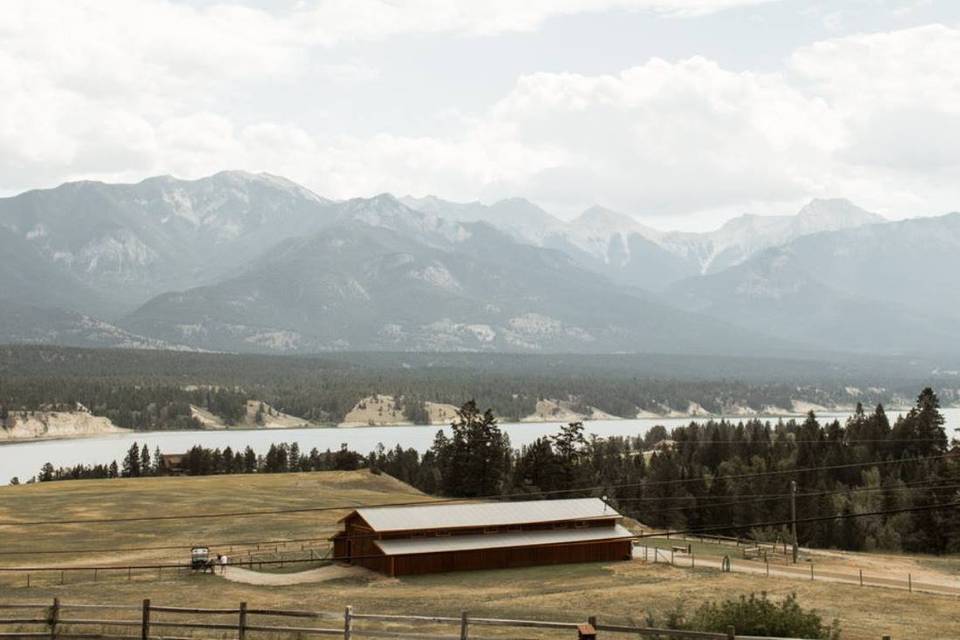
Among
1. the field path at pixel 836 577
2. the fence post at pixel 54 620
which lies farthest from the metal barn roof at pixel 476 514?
the fence post at pixel 54 620

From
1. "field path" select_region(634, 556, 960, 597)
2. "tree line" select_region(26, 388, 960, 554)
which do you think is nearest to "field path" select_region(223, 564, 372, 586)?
"field path" select_region(634, 556, 960, 597)

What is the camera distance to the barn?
7462 centimetres

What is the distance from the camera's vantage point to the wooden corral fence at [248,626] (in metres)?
31.1

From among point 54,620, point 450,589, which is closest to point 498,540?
point 450,589

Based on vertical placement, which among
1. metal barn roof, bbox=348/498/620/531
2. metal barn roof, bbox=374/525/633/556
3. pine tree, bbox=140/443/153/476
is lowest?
pine tree, bbox=140/443/153/476

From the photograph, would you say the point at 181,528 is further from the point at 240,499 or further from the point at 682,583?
the point at 682,583

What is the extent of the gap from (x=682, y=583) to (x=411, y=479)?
87384 millimetres

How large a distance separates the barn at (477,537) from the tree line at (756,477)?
27.0m

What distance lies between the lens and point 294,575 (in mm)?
71938

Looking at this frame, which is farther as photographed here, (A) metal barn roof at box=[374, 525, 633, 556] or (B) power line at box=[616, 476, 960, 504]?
(B) power line at box=[616, 476, 960, 504]

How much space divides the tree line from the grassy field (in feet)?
111

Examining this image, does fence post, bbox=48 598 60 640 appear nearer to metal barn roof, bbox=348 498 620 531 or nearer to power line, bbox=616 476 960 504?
metal barn roof, bbox=348 498 620 531

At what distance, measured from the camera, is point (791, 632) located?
34812mm

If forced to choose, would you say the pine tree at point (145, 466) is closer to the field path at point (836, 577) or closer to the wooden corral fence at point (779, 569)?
the wooden corral fence at point (779, 569)
